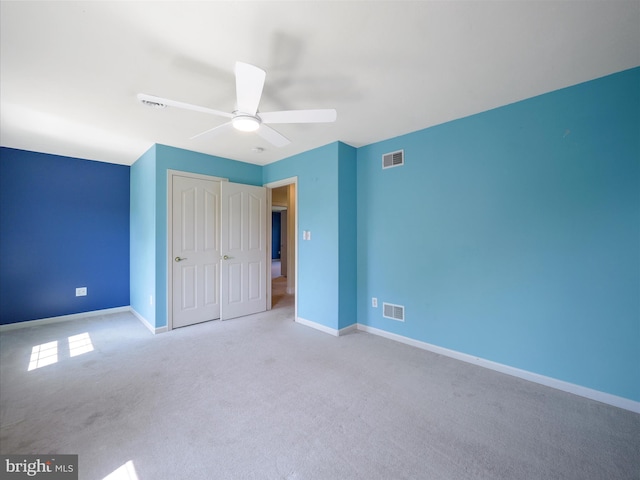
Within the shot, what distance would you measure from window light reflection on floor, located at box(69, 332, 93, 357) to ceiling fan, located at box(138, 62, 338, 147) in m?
2.85

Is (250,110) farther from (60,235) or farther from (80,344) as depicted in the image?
(60,235)

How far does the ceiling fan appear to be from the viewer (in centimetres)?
155

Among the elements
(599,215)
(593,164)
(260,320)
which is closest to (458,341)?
(599,215)

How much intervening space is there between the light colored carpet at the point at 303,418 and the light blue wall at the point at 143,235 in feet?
3.22

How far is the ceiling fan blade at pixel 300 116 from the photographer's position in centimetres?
183

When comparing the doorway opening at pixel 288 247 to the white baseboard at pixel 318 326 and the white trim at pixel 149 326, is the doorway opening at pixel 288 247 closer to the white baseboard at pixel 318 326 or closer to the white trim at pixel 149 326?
the white baseboard at pixel 318 326

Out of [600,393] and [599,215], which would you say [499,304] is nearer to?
[600,393]

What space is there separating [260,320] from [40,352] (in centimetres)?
242

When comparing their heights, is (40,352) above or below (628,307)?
below

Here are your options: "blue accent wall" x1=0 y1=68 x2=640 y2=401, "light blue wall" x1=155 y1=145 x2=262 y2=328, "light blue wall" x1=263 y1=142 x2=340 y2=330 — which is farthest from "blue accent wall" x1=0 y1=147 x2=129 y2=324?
"light blue wall" x1=263 y1=142 x2=340 y2=330

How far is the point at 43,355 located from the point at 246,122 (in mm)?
3308

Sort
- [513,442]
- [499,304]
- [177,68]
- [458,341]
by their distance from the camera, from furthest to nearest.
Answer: [458,341], [499,304], [177,68], [513,442]

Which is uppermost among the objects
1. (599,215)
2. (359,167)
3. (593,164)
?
(359,167)

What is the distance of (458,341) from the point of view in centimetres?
275
